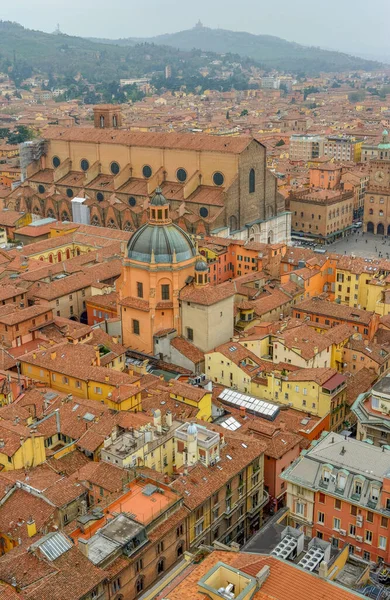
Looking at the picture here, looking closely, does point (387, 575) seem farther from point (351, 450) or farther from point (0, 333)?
point (0, 333)

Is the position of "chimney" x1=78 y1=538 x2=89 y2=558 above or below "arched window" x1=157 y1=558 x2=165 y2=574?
above

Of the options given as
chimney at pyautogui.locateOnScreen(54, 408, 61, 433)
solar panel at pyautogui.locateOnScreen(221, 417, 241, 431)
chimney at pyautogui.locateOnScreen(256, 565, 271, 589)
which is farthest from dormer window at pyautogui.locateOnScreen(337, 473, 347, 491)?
chimney at pyautogui.locateOnScreen(54, 408, 61, 433)

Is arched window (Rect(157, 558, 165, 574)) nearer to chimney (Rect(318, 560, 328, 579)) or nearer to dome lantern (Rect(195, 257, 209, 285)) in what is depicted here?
chimney (Rect(318, 560, 328, 579))

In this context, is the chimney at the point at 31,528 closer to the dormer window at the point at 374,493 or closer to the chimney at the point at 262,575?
the chimney at the point at 262,575

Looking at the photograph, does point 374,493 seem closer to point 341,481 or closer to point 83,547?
point 341,481

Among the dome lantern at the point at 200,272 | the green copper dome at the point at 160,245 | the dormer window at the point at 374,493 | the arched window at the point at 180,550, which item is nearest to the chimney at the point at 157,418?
the arched window at the point at 180,550

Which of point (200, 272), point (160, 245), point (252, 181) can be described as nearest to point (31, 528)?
point (200, 272)

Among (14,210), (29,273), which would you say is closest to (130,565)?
(29,273)
